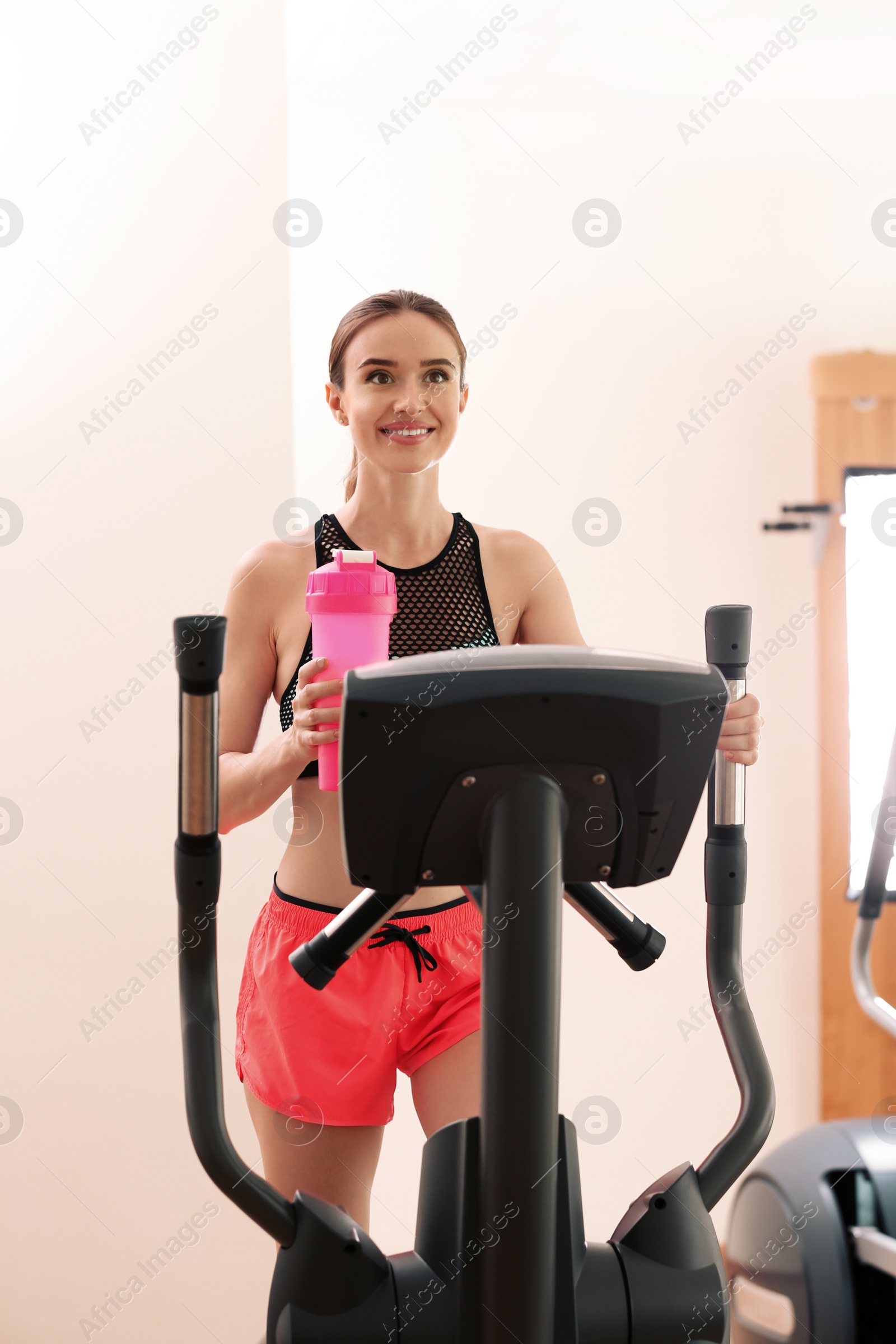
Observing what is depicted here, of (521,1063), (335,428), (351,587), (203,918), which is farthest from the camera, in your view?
(335,428)

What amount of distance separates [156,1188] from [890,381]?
266cm

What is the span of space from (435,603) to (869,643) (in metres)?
1.86

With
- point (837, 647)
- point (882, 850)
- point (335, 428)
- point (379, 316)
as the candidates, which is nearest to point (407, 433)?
point (379, 316)

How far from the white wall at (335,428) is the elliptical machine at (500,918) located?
56.0 inches

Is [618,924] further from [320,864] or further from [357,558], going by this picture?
[320,864]

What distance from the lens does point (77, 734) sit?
214 cm

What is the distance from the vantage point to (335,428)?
2410 mm

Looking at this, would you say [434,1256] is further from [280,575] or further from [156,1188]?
[156,1188]

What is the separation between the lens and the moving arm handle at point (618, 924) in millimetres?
859

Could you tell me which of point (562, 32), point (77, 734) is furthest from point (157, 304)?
point (562, 32)

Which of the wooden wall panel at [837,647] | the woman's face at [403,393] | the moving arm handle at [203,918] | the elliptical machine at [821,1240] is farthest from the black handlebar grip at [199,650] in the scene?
the wooden wall panel at [837,647]

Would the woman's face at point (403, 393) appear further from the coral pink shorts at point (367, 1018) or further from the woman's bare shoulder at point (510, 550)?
the coral pink shorts at point (367, 1018)

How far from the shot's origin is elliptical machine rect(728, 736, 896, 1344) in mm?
1517

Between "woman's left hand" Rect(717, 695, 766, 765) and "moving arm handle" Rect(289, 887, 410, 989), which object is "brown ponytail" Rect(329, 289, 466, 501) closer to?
"woman's left hand" Rect(717, 695, 766, 765)
